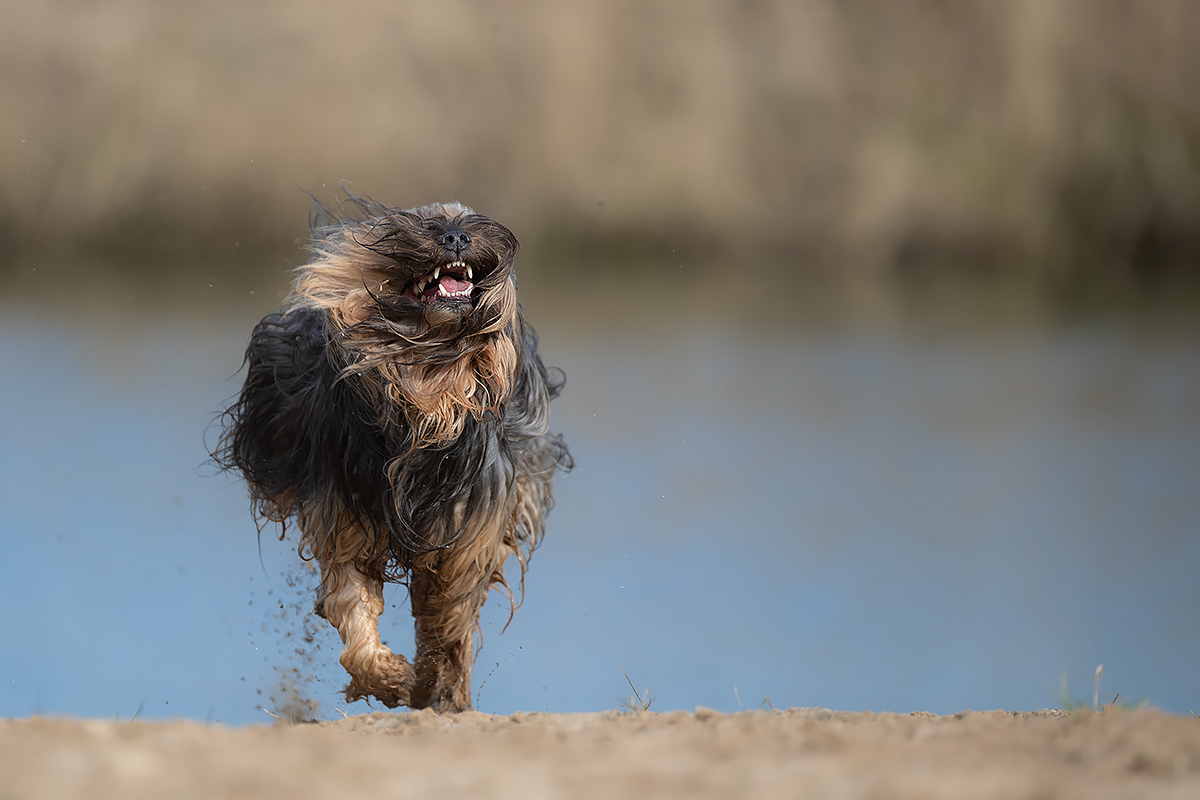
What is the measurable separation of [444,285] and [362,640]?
145cm

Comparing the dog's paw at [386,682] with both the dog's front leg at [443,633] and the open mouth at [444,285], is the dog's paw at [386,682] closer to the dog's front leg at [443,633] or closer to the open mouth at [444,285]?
the dog's front leg at [443,633]

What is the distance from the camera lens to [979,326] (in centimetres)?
2397

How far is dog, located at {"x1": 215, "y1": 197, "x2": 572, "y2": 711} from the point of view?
438 cm

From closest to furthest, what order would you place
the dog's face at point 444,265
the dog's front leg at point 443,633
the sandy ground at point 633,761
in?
the sandy ground at point 633,761 → the dog's face at point 444,265 → the dog's front leg at point 443,633

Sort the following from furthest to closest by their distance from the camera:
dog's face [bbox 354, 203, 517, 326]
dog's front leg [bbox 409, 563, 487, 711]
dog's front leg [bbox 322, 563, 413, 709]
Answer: dog's front leg [bbox 409, 563, 487, 711] → dog's front leg [bbox 322, 563, 413, 709] → dog's face [bbox 354, 203, 517, 326]

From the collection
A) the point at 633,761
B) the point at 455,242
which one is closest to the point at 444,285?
the point at 455,242

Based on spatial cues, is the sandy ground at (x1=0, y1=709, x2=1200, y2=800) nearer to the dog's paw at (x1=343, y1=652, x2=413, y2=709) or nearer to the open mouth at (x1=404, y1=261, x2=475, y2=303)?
the dog's paw at (x1=343, y1=652, x2=413, y2=709)

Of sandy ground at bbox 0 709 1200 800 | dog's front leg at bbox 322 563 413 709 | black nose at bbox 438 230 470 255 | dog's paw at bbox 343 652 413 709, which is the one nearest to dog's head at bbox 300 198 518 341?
black nose at bbox 438 230 470 255

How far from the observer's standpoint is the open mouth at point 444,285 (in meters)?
4.38

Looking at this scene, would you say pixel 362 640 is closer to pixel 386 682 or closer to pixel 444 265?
pixel 386 682

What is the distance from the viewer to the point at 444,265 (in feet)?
14.4

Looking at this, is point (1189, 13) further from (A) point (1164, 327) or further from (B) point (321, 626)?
(B) point (321, 626)

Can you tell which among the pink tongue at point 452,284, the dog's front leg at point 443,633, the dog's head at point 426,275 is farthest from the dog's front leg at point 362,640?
the pink tongue at point 452,284

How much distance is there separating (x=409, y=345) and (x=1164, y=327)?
70.3 ft
